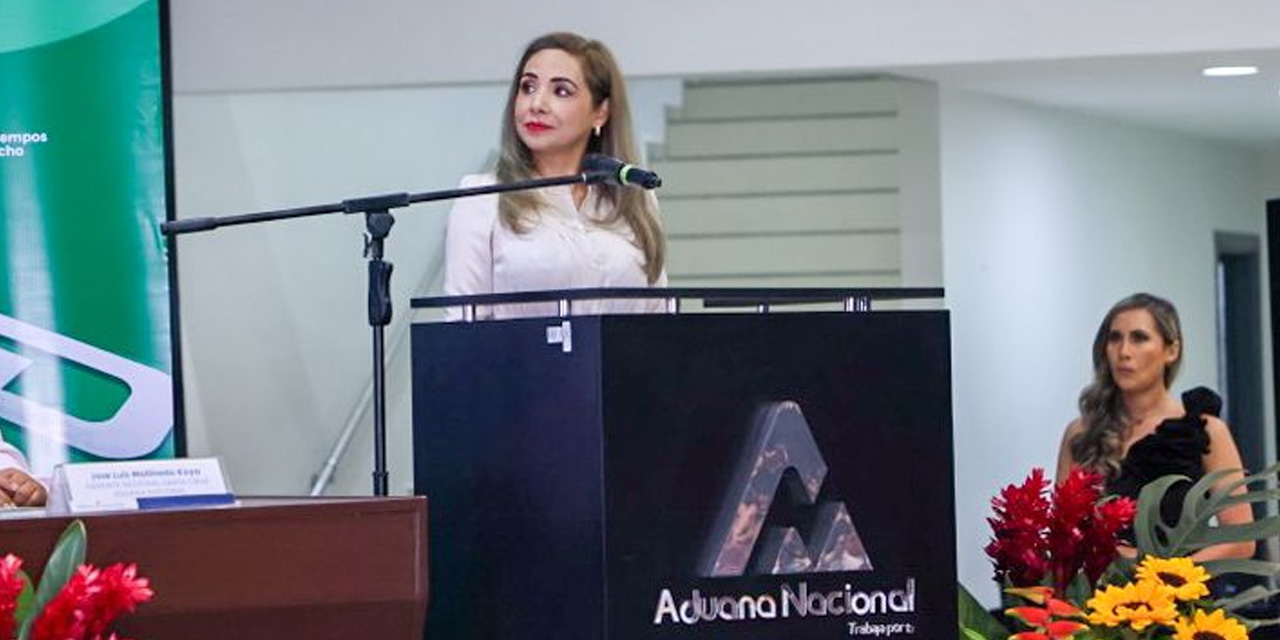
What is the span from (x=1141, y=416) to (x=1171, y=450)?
334 millimetres

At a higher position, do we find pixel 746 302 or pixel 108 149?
pixel 108 149

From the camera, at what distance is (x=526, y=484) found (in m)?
2.25

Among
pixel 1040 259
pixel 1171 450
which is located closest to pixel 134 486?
pixel 1171 450

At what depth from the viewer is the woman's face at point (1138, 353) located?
573 centimetres

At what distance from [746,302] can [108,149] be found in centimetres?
302

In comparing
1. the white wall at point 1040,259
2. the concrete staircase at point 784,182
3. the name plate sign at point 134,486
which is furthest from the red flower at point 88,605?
the concrete staircase at point 784,182

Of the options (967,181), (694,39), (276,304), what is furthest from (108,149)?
(967,181)

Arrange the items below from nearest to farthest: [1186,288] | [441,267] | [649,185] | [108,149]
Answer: [649,185] < [108,149] < [441,267] < [1186,288]

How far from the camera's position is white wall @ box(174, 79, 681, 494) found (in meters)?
6.67

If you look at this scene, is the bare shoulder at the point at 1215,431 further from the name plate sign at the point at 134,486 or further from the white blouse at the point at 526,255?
the name plate sign at the point at 134,486

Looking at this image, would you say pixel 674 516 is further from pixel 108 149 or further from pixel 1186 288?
pixel 1186 288

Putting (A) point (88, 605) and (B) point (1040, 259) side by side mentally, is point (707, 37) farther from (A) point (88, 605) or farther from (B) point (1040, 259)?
(A) point (88, 605)

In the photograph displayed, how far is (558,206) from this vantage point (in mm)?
2857

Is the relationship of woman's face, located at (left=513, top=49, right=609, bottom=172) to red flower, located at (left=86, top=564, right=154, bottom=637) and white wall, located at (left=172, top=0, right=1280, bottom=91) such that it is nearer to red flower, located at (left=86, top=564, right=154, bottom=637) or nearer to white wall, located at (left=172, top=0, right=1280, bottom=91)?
red flower, located at (left=86, top=564, right=154, bottom=637)
